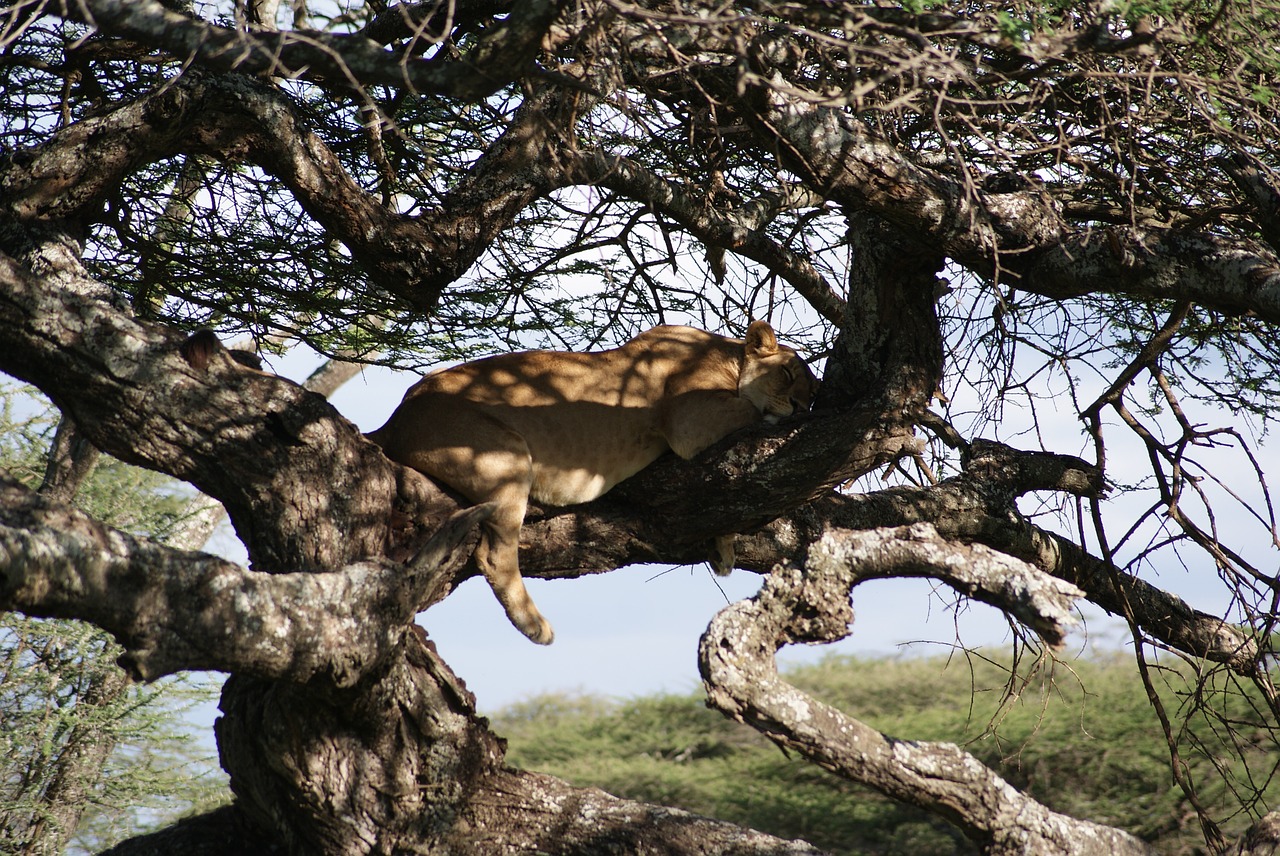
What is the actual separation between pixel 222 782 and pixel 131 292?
5.54 metres

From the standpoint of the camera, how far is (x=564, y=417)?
499 centimetres

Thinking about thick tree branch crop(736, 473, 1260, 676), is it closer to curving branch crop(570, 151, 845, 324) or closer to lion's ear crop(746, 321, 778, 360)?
lion's ear crop(746, 321, 778, 360)

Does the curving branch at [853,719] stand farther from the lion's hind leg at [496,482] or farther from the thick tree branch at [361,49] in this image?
the thick tree branch at [361,49]

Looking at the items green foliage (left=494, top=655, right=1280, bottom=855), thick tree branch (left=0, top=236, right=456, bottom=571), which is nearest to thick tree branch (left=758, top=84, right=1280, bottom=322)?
thick tree branch (left=0, top=236, right=456, bottom=571)

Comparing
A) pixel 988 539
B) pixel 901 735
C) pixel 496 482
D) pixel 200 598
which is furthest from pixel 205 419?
pixel 901 735

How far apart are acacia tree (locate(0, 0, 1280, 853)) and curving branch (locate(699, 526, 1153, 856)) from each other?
0.5 inches

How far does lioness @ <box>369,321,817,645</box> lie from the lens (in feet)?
15.4

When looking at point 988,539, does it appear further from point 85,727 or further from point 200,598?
point 85,727

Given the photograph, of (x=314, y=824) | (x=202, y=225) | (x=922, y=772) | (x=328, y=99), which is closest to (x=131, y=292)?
(x=202, y=225)

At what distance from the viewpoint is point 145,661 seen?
3207 mm

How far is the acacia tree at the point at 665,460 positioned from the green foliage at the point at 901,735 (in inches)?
194

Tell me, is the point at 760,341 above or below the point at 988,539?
above

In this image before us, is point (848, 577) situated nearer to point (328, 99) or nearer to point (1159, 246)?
point (1159, 246)

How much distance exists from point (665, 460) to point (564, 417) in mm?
497
